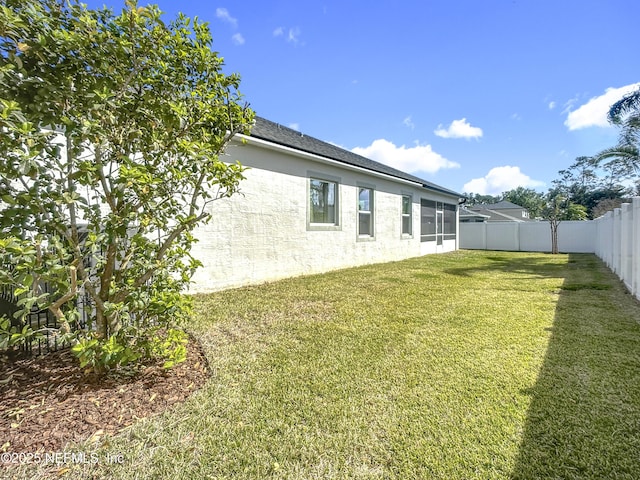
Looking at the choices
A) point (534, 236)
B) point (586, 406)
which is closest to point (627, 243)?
point (586, 406)

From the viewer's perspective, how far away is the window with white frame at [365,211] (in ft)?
36.4

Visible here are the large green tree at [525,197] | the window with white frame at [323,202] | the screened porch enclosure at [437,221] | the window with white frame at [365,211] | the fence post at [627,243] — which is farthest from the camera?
the large green tree at [525,197]

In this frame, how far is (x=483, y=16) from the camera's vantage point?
8.57m

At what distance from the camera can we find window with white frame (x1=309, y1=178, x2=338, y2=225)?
9211mm

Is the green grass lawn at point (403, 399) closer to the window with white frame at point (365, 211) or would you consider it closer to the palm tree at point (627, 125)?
the window with white frame at point (365, 211)

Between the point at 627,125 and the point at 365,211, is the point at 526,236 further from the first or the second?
the point at 365,211

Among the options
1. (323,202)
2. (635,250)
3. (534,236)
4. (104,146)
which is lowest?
(635,250)

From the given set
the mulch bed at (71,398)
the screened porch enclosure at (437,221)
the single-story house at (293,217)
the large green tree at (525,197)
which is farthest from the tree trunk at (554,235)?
the large green tree at (525,197)

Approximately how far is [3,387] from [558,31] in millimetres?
14072

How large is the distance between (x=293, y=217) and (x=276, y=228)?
69 centimetres

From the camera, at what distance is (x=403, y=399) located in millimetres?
2748

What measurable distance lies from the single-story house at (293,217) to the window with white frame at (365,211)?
0.04 metres

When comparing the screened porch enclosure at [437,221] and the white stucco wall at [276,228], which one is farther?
the screened porch enclosure at [437,221]

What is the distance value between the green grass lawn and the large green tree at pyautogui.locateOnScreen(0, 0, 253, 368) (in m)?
1.02
